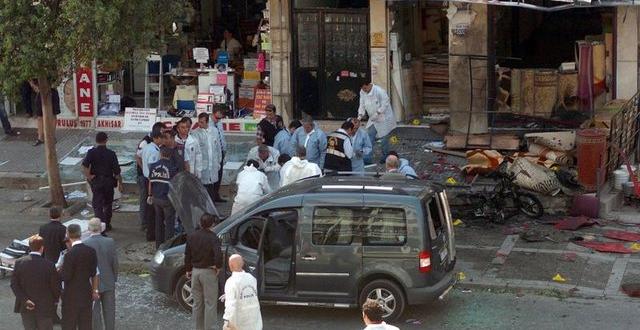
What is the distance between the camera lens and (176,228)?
16547mm

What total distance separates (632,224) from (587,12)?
6742mm

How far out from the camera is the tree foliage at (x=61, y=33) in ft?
54.2

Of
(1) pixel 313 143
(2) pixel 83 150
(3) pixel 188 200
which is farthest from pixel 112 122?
(3) pixel 188 200

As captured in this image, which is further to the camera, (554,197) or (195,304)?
(554,197)

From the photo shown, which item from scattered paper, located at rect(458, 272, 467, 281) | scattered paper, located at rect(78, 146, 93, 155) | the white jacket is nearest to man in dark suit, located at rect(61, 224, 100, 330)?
the white jacket

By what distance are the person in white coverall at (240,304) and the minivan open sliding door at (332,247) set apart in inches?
79.2

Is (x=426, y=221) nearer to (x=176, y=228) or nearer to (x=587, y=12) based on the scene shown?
(x=176, y=228)

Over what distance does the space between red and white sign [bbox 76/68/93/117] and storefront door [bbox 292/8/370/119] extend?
4229 mm

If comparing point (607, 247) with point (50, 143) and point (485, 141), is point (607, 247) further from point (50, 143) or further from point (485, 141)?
point (50, 143)

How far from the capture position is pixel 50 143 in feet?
60.8

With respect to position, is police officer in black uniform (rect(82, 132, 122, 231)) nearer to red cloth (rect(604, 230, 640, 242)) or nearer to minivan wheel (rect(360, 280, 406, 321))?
minivan wheel (rect(360, 280, 406, 321))

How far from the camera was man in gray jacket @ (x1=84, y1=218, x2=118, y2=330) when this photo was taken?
12602 mm

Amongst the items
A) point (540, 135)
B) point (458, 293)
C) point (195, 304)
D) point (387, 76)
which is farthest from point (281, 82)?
point (195, 304)


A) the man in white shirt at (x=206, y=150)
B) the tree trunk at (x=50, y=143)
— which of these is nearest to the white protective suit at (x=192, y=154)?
the man in white shirt at (x=206, y=150)
